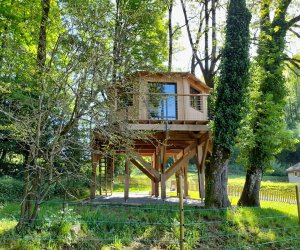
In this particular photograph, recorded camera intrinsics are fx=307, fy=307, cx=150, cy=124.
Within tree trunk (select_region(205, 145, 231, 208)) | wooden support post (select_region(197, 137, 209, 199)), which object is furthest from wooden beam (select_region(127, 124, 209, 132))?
tree trunk (select_region(205, 145, 231, 208))

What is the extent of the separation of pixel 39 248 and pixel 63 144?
2.13m

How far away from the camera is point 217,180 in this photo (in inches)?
421

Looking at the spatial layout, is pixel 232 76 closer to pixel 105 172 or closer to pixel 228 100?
pixel 228 100

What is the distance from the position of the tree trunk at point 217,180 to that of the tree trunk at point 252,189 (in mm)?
2611

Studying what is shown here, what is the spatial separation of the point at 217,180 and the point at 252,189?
10.9 ft

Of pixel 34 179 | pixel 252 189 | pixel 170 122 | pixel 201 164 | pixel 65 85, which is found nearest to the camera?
pixel 65 85

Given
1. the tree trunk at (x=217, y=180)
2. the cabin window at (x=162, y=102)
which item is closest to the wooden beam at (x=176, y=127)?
the cabin window at (x=162, y=102)

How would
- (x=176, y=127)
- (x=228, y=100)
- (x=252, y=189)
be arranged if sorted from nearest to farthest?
(x=228, y=100)
(x=176, y=127)
(x=252, y=189)

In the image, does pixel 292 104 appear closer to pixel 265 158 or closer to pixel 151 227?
pixel 265 158

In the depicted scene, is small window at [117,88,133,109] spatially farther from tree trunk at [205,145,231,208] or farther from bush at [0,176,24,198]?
bush at [0,176,24,198]

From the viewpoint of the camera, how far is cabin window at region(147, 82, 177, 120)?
465 inches

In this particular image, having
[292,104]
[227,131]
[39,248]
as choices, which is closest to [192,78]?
[227,131]

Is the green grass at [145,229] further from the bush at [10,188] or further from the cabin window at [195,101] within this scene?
the cabin window at [195,101]

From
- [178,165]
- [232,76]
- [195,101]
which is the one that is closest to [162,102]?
[195,101]
